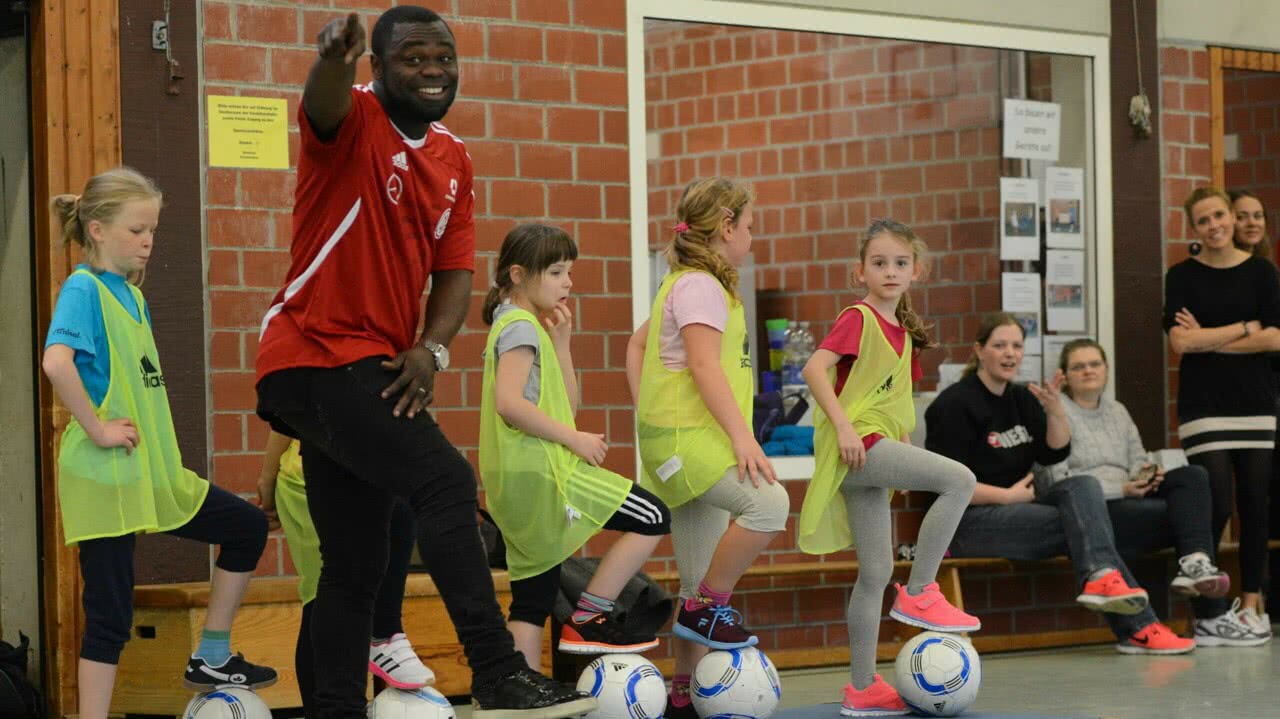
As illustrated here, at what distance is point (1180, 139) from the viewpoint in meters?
7.91

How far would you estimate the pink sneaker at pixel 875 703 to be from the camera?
5.18 meters

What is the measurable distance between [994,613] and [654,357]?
295 cm

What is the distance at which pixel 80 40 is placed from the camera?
18.5ft

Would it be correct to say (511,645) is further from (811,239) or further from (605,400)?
(811,239)

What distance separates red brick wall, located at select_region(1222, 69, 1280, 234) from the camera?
8.49 m

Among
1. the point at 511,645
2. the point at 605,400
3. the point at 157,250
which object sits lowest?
the point at 511,645

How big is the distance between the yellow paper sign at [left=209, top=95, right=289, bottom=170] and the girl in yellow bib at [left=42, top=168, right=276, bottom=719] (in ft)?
3.74

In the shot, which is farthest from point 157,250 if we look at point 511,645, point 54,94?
point 511,645

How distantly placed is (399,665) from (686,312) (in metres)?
1.29

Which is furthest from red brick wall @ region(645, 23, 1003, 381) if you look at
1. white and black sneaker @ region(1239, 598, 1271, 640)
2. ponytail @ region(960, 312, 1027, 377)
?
white and black sneaker @ region(1239, 598, 1271, 640)

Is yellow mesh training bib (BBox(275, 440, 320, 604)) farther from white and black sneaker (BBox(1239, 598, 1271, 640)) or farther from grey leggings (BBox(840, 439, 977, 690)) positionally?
white and black sneaker (BBox(1239, 598, 1271, 640))

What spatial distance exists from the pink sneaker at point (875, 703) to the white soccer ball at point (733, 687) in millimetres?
432

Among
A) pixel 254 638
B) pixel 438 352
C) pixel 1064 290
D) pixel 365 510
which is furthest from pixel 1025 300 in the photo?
pixel 365 510

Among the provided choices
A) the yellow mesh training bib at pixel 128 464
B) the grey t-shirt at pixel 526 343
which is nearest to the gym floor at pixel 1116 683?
the grey t-shirt at pixel 526 343
